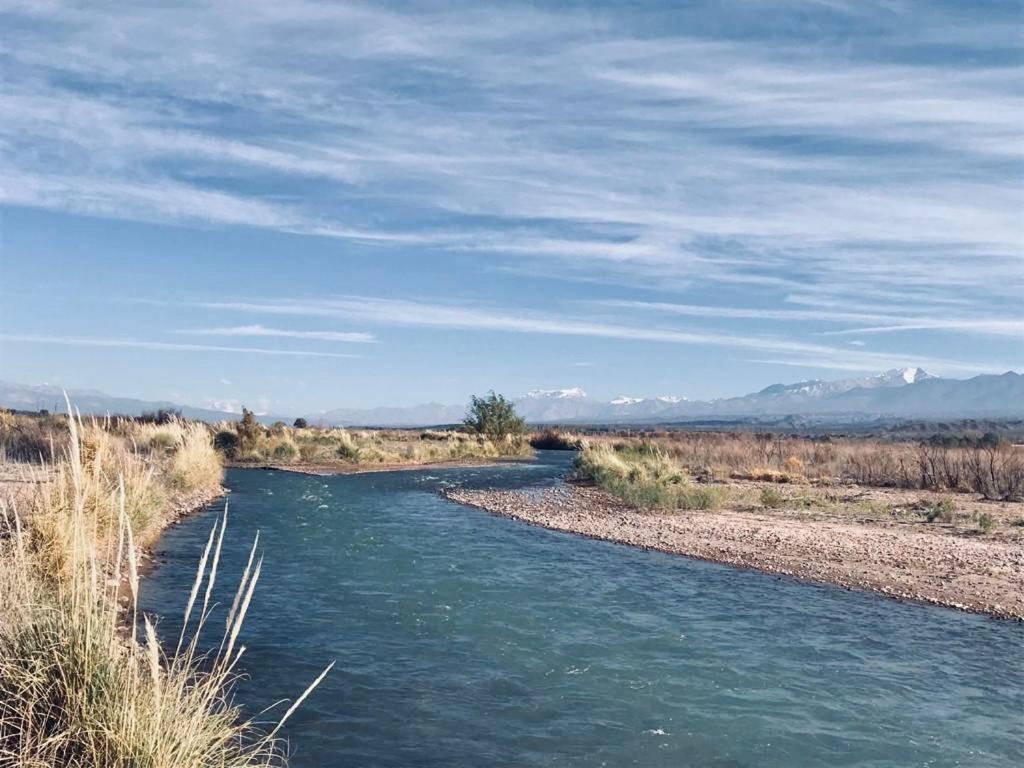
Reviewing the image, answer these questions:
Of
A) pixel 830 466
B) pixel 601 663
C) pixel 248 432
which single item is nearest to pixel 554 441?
pixel 248 432

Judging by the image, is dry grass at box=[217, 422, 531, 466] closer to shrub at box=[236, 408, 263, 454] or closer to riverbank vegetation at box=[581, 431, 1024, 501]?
shrub at box=[236, 408, 263, 454]

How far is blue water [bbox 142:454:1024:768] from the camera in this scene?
24.5 feet

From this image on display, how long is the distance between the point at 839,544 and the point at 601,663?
31.5ft

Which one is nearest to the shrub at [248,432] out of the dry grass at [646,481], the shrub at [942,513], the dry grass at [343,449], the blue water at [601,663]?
the dry grass at [343,449]

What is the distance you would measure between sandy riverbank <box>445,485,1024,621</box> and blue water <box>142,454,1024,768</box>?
915mm

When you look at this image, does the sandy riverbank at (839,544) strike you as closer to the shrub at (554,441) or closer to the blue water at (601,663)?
the blue water at (601,663)

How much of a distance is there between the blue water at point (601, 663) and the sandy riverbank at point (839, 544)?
915mm

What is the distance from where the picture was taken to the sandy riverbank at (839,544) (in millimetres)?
13828

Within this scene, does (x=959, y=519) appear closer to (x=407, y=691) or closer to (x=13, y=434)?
(x=407, y=691)

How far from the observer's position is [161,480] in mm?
21438

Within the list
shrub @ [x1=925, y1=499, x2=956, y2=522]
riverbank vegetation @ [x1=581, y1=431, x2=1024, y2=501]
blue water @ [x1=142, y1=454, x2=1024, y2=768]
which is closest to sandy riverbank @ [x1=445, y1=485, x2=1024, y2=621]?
shrub @ [x1=925, y1=499, x2=956, y2=522]

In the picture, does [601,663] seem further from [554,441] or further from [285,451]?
[554,441]

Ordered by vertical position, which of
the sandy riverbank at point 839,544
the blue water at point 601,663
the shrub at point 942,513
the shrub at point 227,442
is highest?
the shrub at point 227,442

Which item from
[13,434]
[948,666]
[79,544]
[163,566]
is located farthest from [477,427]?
[79,544]
